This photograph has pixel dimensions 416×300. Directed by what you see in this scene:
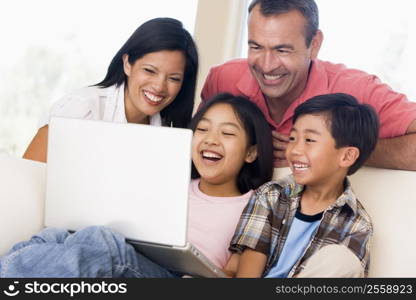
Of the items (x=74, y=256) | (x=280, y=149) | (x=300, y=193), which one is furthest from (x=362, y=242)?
(x=74, y=256)

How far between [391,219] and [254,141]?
0.55 m

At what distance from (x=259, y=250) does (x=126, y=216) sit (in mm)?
528

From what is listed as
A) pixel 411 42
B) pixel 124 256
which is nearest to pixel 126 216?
pixel 124 256

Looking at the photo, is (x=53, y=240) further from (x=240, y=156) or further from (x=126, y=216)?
(x=240, y=156)

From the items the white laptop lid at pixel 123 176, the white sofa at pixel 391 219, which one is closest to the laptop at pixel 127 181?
the white laptop lid at pixel 123 176

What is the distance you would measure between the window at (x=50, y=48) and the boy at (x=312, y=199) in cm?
205

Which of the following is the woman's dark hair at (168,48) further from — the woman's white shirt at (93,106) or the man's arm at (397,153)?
the man's arm at (397,153)

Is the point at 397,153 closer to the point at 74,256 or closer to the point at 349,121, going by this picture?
the point at 349,121

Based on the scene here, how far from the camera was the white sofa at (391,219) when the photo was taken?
6.45ft

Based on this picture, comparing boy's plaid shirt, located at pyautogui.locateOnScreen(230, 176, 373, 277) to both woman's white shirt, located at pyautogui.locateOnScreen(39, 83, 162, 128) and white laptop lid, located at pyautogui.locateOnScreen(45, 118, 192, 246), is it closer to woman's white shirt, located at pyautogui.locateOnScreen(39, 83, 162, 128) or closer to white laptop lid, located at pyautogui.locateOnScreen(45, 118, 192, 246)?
white laptop lid, located at pyautogui.locateOnScreen(45, 118, 192, 246)

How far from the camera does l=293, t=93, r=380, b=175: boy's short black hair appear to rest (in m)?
2.11

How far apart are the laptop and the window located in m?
2.37

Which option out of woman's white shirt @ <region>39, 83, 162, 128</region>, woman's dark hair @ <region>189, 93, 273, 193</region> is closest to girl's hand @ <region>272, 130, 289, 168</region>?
woman's dark hair @ <region>189, 93, 273, 193</region>

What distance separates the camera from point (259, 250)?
205cm
